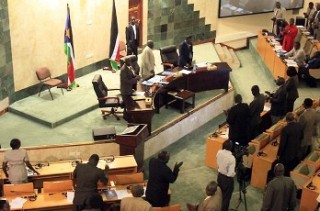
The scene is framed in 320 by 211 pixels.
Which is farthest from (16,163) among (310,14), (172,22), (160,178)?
(310,14)

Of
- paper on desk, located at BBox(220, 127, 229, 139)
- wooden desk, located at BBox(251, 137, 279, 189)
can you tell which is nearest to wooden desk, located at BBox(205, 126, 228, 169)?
paper on desk, located at BBox(220, 127, 229, 139)

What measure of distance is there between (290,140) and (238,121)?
1051 millimetres

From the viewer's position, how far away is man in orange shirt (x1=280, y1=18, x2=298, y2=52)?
14.2 m

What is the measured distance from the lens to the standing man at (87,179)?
24.3ft

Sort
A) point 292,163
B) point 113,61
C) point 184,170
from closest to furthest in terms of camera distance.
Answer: point 292,163, point 184,170, point 113,61

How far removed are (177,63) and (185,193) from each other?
14.8 ft

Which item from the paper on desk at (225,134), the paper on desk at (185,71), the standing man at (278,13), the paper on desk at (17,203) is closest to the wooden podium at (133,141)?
the paper on desk at (225,134)

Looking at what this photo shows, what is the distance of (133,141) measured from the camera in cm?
940

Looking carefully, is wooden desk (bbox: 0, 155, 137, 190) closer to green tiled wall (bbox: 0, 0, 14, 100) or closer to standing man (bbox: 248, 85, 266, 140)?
standing man (bbox: 248, 85, 266, 140)

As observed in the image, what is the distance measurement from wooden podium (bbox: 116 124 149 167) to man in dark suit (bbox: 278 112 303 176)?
245 cm

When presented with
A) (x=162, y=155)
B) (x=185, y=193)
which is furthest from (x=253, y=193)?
(x=162, y=155)

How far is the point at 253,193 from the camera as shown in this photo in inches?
371

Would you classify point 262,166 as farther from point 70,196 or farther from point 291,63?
point 291,63

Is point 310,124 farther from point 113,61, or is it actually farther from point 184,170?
point 113,61
